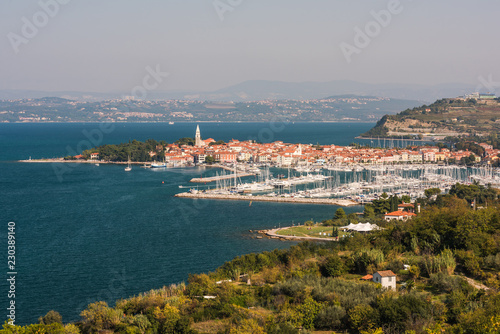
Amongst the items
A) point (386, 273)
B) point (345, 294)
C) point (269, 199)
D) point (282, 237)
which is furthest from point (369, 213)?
point (345, 294)

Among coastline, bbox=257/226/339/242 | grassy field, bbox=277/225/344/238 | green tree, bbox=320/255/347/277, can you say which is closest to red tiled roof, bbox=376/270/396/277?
green tree, bbox=320/255/347/277

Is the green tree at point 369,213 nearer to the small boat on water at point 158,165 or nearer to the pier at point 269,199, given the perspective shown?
the pier at point 269,199

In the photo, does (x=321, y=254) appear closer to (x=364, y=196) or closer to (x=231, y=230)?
(x=231, y=230)

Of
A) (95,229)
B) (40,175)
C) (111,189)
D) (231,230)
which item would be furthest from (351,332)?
(40,175)

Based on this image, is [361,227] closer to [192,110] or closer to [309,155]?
[309,155]

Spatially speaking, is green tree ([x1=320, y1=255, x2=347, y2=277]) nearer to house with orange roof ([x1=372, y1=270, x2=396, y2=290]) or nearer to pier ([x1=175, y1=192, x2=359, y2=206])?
house with orange roof ([x1=372, y1=270, x2=396, y2=290])

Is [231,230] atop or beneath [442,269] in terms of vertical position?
beneath

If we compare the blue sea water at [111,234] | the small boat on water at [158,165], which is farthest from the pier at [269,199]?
the small boat on water at [158,165]
